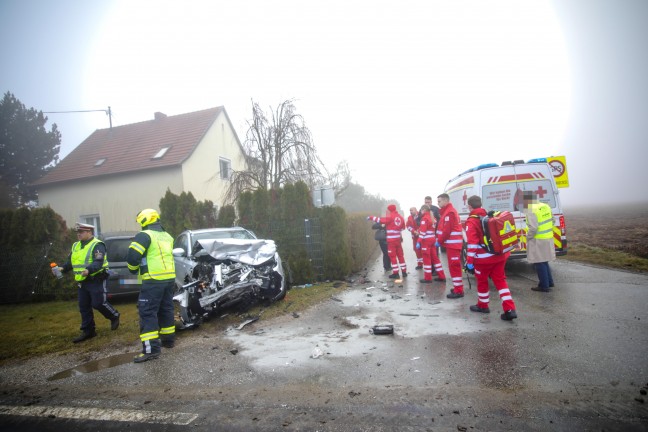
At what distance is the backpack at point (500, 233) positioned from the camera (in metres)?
4.85

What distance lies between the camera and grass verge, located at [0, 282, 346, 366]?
5.34 m

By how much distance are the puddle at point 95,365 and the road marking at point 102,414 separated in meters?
0.80

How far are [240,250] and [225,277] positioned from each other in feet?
1.85

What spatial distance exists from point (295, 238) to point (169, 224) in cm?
432

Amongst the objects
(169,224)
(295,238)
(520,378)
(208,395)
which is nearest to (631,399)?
(520,378)

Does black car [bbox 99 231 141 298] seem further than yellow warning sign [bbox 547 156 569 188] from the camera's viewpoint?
No

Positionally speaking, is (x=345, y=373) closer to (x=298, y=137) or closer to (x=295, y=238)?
(x=295, y=238)

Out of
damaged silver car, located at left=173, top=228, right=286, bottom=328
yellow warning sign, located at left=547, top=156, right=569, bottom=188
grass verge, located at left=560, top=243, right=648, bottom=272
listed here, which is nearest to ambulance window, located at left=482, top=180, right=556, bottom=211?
grass verge, located at left=560, top=243, right=648, bottom=272

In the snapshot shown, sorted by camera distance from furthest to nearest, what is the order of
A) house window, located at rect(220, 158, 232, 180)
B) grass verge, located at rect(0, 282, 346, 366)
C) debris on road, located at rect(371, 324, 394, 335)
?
house window, located at rect(220, 158, 232, 180) → grass verge, located at rect(0, 282, 346, 366) → debris on road, located at rect(371, 324, 394, 335)

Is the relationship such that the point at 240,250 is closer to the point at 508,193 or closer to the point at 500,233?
the point at 500,233

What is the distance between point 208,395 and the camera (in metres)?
3.41

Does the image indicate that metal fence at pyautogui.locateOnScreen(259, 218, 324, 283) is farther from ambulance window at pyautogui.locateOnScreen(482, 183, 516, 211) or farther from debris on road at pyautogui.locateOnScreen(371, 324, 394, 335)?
debris on road at pyautogui.locateOnScreen(371, 324, 394, 335)

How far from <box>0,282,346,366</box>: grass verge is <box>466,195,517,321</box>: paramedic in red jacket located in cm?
328

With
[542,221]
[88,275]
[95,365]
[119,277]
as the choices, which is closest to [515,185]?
[542,221]
